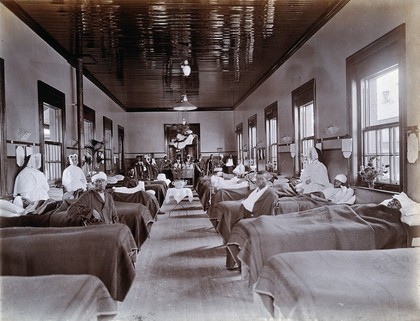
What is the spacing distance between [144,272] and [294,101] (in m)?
5.55

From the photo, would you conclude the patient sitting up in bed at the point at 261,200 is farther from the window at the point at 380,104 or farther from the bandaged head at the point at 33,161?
the bandaged head at the point at 33,161

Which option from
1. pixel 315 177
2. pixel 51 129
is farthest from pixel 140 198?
pixel 315 177

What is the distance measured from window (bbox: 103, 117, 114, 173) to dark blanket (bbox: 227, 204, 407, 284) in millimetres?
10551

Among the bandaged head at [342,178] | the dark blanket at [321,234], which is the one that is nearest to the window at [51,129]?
the dark blanket at [321,234]

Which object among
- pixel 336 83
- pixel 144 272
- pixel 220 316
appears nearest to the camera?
pixel 220 316

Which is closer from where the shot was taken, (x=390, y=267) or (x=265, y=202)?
(x=390, y=267)

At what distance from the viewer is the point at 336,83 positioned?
6680mm

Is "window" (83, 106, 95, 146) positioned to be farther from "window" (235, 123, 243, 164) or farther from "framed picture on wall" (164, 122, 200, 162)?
"framed picture on wall" (164, 122, 200, 162)

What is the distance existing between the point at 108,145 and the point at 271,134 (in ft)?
21.2

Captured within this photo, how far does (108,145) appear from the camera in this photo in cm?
1484

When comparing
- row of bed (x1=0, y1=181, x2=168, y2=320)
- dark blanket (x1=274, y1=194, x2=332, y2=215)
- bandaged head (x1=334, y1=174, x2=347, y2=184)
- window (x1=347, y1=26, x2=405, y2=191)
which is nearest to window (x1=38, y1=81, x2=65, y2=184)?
row of bed (x1=0, y1=181, x2=168, y2=320)

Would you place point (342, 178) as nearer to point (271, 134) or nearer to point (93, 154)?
point (271, 134)

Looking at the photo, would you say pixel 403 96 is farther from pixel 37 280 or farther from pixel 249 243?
pixel 37 280

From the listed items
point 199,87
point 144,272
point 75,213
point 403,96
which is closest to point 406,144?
point 403,96
